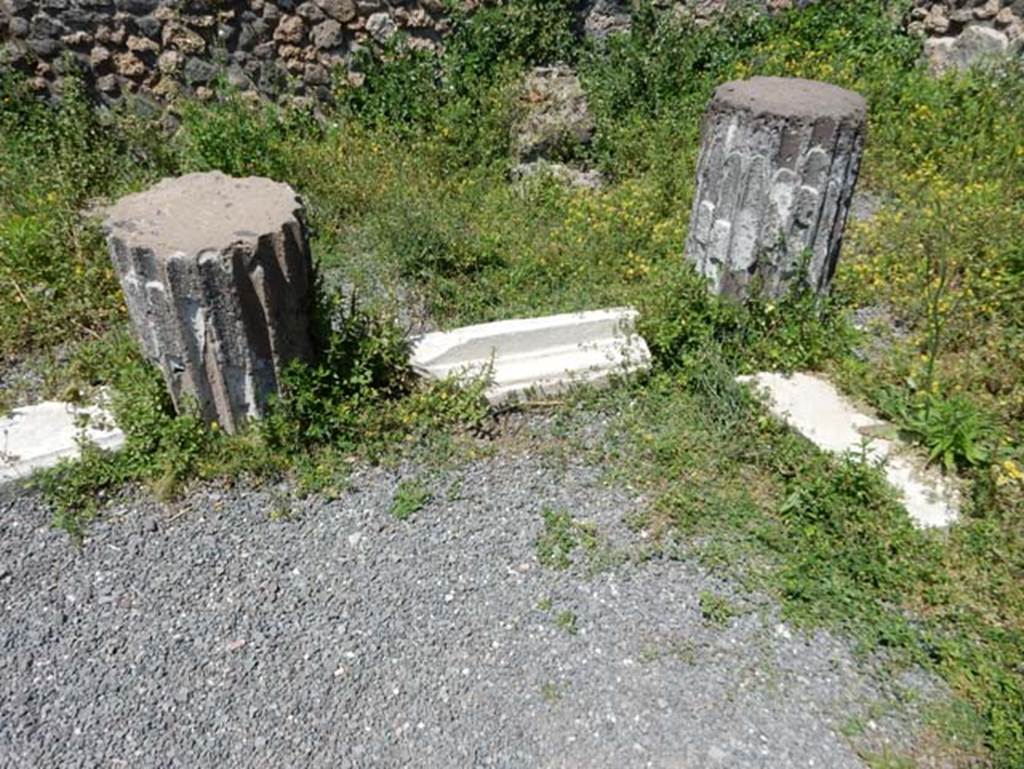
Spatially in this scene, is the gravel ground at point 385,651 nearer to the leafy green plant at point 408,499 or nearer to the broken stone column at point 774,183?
the leafy green plant at point 408,499

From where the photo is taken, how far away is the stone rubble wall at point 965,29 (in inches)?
276

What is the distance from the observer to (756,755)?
243 cm

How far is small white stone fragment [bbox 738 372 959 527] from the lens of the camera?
10.6 ft

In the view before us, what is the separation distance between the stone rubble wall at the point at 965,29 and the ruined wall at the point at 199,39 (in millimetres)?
4381

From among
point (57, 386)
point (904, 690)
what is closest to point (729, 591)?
point (904, 690)

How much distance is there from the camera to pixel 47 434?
3.45 meters

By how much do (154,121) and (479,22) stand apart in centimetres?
271

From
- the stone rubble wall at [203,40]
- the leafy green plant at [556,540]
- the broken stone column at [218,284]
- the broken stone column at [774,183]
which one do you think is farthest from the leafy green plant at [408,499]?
the stone rubble wall at [203,40]

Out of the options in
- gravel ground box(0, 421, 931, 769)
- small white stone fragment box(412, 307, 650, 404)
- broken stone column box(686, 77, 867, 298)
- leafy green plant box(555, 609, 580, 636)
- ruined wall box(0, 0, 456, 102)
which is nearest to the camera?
gravel ground box(0, 421, 931, 769)

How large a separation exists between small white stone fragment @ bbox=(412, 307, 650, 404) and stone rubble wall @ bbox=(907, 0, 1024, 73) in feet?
17.1

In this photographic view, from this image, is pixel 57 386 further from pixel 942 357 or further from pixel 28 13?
pixel 942 357

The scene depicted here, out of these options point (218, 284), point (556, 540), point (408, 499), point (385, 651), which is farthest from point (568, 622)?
point (218, 284)

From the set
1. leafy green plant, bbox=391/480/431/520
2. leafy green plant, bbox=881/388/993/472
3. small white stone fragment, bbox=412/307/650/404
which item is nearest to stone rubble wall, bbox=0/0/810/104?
small white stone fragment, bbox=412/307/650/404

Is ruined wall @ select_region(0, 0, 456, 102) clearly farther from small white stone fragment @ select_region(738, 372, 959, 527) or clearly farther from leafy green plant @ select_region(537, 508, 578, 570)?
leafy green plant @ select_region(537, 508, 578, 570)
